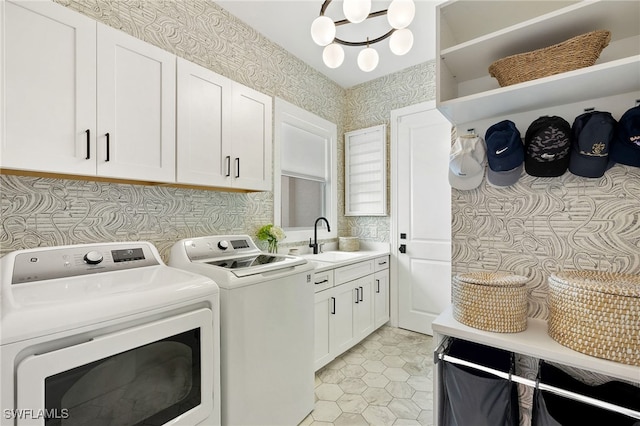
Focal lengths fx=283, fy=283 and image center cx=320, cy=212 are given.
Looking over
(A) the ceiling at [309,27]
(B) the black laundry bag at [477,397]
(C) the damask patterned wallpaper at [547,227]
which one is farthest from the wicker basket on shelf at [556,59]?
(A) the ceiling at [309,27]

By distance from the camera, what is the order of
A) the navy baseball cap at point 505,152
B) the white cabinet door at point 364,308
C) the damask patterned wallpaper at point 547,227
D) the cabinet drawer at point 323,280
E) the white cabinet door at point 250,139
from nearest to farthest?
the damask patterned wallpaper at point 547,227 < the navy baseball cap at point 505,152 < the white cabinet door at point 250,139 < the cabinet drawer at point 323,280 < the white cabinet door at point 364,308

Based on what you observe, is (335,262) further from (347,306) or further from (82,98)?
(82,98)

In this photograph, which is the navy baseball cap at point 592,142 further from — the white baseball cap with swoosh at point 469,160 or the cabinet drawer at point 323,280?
the cabinet drawer at point 323,280

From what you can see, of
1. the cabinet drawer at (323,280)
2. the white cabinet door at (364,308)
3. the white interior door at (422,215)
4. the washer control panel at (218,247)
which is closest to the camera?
the washer control panel at (218,247)

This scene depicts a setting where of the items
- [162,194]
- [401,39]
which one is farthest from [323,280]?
[401,39]

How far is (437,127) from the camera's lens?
3.01 m

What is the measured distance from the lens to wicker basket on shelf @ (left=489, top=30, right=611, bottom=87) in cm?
107

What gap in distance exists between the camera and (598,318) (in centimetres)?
95

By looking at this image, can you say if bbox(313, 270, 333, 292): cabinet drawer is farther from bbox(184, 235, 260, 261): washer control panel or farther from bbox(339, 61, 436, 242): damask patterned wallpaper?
bbox(339, 61, 436, 242): damask patterned wallpaper

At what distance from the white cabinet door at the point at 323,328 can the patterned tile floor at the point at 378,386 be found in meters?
0.15

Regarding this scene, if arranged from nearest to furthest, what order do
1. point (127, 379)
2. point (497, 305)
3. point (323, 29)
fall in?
point (127, 379) → point (497, 305) → point (323, 29)

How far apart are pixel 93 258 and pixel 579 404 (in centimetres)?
230

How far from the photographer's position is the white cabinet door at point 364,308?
2.71m

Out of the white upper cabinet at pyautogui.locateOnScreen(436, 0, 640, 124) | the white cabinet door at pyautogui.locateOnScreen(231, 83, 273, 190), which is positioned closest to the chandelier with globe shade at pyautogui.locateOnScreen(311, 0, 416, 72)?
the white upper cabinet at pyautogui.locateOnScreen(436, 0, 640, 124)
